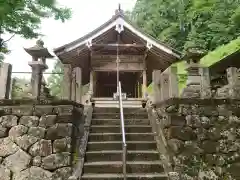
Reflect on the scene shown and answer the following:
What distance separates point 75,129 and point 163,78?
2769 mm

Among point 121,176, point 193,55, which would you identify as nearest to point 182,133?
point 121,176

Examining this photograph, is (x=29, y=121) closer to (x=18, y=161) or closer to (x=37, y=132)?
(x=37, y=132)

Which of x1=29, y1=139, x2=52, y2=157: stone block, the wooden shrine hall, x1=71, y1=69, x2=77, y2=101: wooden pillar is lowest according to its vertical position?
x1=29, y1=139, x2=52, y2=157: stone block

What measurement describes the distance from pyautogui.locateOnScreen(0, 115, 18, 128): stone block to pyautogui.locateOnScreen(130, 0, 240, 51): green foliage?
51.3ft

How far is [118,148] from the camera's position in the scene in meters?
6.81

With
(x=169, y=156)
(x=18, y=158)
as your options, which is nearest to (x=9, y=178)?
(x=18, y=158)

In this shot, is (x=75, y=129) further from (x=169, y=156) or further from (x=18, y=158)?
(x=169, y=156)

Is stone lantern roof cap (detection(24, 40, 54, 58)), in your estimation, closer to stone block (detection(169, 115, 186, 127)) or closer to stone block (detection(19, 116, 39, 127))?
stone block (detection(19, 116, 39, 127))

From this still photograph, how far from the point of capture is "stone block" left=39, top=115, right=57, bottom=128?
6399mm

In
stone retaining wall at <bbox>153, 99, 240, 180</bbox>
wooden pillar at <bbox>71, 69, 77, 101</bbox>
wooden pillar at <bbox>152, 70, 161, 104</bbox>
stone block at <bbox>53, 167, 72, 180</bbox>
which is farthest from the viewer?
wooden pillar at <bbox>152, 70, 161, 104</bbox>

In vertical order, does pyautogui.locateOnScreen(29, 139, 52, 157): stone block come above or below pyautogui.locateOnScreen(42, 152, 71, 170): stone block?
above

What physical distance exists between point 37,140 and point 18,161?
63 cm

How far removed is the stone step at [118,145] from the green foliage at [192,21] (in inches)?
550

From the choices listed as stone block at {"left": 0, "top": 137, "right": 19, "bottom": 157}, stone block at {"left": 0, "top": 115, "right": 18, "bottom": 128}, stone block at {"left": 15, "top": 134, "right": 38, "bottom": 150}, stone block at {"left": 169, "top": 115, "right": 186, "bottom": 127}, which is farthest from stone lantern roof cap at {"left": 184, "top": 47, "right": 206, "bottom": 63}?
stone block at {"left": 0, "top": 137, "right": 19, "bottom": 157}
